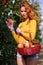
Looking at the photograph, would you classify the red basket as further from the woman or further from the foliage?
the foliage

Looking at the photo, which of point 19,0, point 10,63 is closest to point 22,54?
point 19,0

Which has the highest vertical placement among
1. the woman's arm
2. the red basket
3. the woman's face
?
the woman's face

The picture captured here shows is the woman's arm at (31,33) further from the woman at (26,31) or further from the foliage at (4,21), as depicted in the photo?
the foliage at (4,21)

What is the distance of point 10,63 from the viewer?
762 centimetres

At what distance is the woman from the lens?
501 cm

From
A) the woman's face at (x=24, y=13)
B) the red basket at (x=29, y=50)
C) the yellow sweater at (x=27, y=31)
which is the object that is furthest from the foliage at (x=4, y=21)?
the red basket at (x=29, y=50)

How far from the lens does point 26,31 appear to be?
5.05 meters

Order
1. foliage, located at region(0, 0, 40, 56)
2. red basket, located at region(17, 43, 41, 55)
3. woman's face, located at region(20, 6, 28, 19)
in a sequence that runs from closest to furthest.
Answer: red basket, located at region(17, 43, 41, 55), woman's face, located at region(20, 6, 28, 19), foliage, located at region(0, 0, 40, 56)

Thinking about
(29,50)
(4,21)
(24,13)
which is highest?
(24,13)

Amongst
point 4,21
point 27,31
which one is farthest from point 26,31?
point 4,21

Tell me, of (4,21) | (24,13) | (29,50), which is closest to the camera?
(29,50)

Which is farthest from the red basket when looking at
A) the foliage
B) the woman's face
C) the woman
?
the foliage

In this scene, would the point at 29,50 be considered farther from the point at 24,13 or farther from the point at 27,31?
the point at 24,13

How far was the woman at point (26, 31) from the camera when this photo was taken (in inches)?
197
